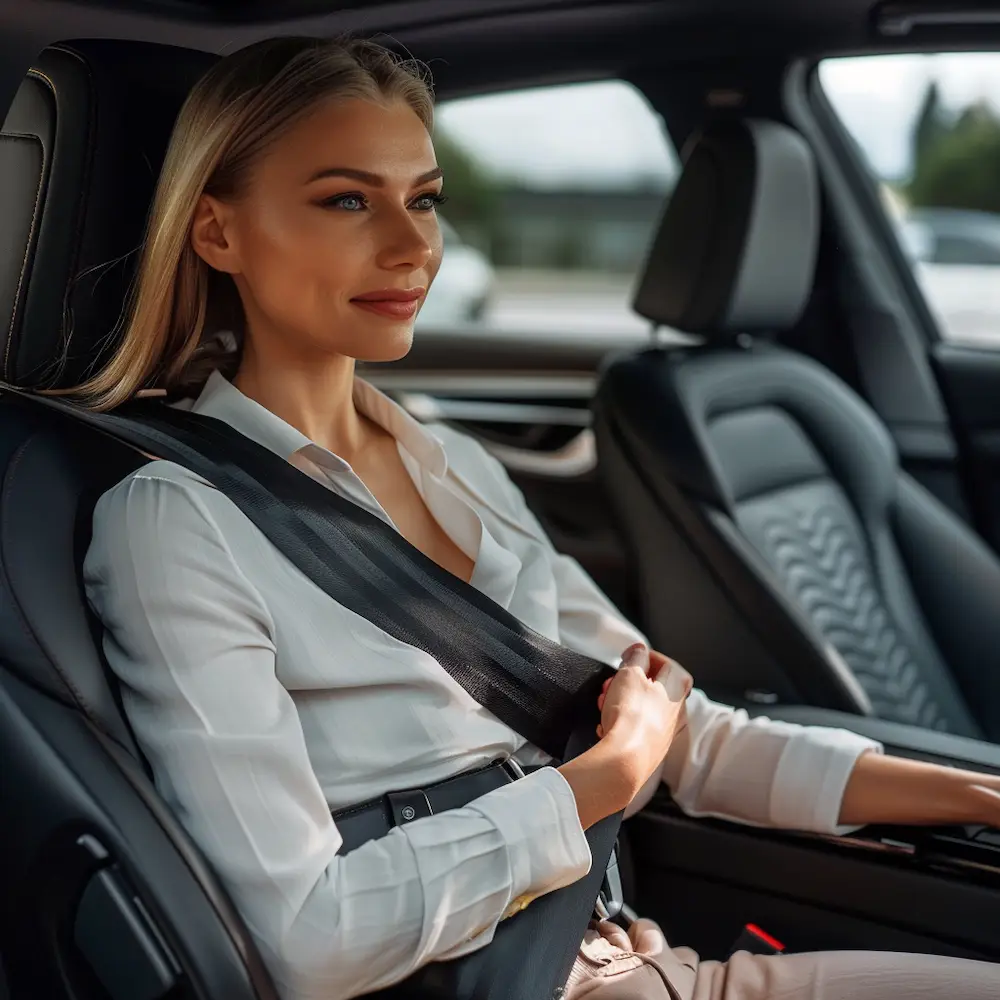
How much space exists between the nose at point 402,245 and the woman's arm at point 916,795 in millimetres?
746

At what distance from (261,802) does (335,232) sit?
0.53m

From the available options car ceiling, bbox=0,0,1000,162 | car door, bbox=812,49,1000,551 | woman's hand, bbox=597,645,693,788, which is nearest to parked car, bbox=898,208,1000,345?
car door, bbox=812,49,1000,551

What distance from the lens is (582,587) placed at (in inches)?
64.8

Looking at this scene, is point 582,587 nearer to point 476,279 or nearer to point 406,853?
point 406,853

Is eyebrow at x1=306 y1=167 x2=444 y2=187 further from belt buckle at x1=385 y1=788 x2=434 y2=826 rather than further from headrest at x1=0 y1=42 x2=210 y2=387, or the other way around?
belt buckle at x1=385 y1=788 x2=434 y2=826

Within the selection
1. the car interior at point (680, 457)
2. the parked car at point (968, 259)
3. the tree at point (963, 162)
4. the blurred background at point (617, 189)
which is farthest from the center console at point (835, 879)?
the tree at point (963, 162)

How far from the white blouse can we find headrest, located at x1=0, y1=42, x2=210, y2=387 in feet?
0.48

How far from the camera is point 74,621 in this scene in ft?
3.84

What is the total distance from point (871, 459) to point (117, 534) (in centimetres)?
152

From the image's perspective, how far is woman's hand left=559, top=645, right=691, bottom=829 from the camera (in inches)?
50.1

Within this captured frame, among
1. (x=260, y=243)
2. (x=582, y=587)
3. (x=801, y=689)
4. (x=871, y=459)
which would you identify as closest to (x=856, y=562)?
(x=871, y=459)

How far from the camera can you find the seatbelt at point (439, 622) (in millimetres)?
1215

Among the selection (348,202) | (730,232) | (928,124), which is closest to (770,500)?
(730,232)

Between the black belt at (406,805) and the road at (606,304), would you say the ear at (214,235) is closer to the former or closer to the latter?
the black belt at (406,805)
